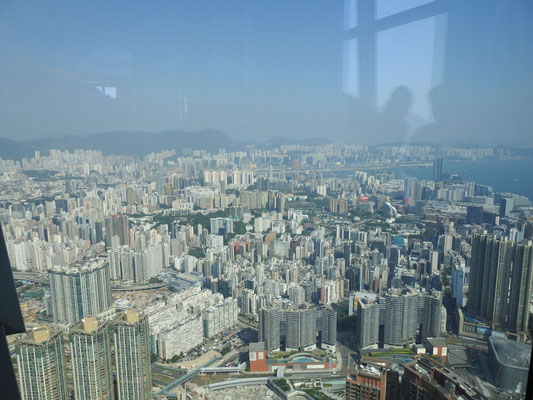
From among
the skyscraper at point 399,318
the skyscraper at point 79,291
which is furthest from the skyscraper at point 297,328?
the skyscraper at point 79,291

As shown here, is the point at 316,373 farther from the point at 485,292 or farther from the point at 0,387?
the point at 0,387

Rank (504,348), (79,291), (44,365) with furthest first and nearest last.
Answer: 1. (79,291)
2. (504,348)
3. (44,365)

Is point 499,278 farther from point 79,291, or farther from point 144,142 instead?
point 144,142

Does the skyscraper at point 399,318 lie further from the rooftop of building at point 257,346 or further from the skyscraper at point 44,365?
the skyscraper at point 44,365

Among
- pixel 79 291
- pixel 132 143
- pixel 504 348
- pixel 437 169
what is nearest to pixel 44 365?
pixel 79 291

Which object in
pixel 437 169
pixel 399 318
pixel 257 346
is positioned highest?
pixel 437 169

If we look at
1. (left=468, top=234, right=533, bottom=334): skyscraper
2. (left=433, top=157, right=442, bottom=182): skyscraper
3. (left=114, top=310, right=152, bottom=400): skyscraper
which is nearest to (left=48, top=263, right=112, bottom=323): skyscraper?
(left=114, top=310, right=152, bottom=400): skyscraper

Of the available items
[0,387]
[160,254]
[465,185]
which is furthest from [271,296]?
[0,387]
